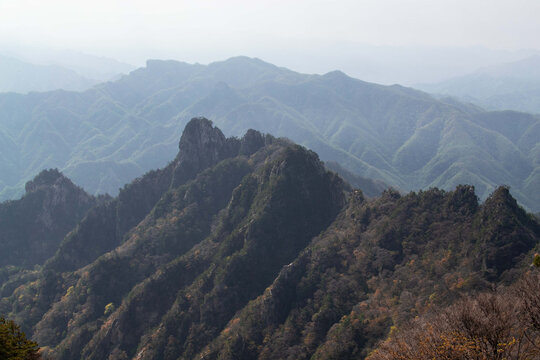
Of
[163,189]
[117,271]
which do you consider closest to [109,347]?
[117,271]

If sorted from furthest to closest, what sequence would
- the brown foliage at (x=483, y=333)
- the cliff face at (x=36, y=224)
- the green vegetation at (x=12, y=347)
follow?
→ the cliff face at (x=36, y=224) < the green vegetation at (x=12, y=347) < the brown foliage at (x=483, y=333)

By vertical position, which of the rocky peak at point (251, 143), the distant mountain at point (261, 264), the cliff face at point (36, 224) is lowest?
the cliff face at point (36, 224)

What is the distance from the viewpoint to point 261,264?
361 ft

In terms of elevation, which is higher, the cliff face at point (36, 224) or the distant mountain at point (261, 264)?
the distant mountain at point (261, 264)

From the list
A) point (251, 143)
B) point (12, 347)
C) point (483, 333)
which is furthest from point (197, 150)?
point (483, 333)

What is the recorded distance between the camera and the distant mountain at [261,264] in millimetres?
75000

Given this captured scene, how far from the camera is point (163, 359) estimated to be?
3696 inches

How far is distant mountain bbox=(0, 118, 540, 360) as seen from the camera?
246ft

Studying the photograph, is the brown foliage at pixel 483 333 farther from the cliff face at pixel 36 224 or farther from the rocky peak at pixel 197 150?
the cliff face at pixel 36 224

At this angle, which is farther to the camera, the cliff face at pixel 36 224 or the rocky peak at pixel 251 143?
the cliff face at pixel 36 224

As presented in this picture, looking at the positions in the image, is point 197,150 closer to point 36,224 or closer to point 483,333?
point 36,224

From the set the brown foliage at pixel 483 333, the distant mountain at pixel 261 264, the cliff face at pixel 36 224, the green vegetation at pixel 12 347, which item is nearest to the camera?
the brown foliage at pixel 483 333

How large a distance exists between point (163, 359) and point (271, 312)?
28015 mm

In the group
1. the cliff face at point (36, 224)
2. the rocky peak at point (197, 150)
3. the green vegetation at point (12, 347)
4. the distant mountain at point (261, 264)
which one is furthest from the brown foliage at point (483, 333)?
the cliff face at point (36, 224)
